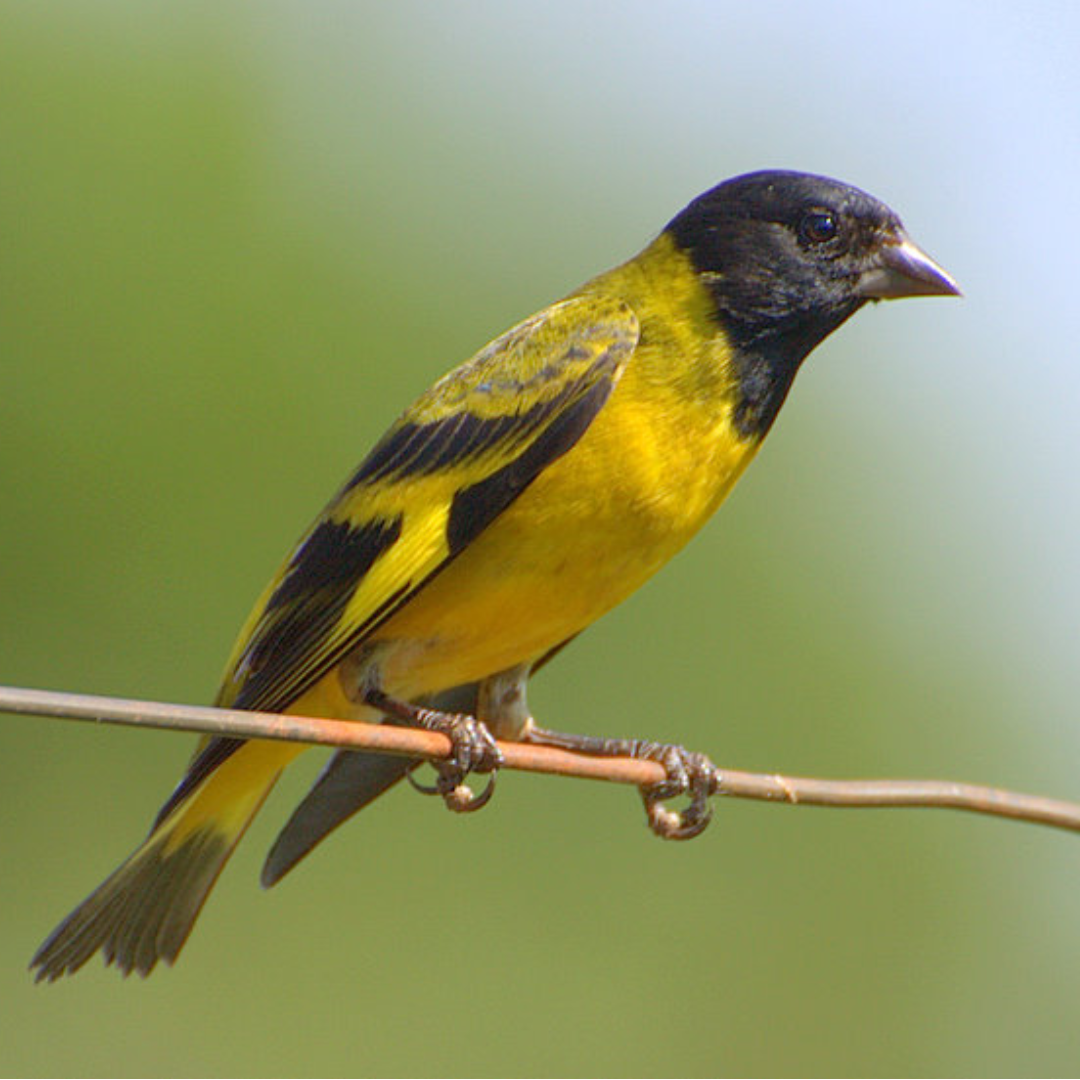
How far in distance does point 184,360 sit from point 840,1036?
4.90 m

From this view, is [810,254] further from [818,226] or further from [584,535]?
[584,535]

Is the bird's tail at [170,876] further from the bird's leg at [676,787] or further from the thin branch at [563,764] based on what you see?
the thin branch at [563,764]

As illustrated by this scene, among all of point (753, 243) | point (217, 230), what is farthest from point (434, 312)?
point (753, 243)

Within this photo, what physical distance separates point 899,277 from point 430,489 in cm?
122

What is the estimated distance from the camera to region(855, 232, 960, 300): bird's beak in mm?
4465

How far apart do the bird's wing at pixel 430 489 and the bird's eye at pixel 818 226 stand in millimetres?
484

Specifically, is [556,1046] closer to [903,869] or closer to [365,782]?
[903,869]

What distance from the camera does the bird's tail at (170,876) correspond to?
4051mm

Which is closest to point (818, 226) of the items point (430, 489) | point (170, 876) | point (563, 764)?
point (430, 489)

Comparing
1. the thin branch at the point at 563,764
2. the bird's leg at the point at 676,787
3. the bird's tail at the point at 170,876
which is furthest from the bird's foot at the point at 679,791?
the bird's tail at the point at 170,876

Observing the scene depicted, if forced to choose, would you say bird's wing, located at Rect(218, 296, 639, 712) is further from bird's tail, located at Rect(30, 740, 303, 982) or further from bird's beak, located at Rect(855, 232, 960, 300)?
bird's beak, located at Rect(855, 232, 960, 300)

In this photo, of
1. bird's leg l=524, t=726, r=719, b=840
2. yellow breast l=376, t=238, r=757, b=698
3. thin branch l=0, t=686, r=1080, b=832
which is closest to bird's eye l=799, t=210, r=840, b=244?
yellow breast l=376, t=238, r=757, b=698

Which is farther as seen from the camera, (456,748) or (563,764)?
(456,748)

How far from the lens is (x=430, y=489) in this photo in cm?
414
